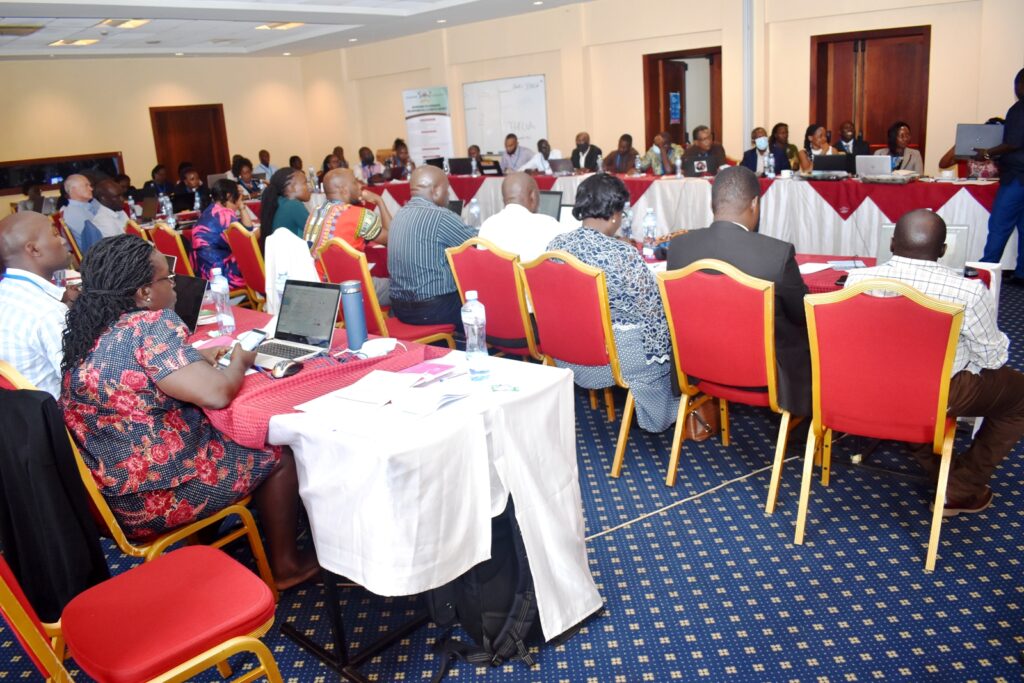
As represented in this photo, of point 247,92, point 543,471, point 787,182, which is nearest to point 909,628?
point 543,471

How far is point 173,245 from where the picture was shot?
6.33m

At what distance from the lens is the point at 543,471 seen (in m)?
2.39

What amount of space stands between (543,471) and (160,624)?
1.06 m

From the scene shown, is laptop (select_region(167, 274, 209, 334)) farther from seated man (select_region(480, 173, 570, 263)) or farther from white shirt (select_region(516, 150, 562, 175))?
white shirt (select_region(516, 150, 562, 175))

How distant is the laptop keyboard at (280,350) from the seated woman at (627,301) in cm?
121

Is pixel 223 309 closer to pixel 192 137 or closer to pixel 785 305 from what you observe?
pixel 785 305

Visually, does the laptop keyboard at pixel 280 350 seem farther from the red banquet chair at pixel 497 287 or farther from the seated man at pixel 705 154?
the seated man at pixel 705 154

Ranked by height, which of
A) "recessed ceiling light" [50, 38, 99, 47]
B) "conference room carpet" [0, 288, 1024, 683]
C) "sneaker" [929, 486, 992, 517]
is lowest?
"conference room carpet" [0, 288, 1024, 683]

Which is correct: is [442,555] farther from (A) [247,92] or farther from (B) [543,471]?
(A) [247,92]

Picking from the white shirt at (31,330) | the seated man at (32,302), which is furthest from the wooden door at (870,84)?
the white shirt at (31,330)

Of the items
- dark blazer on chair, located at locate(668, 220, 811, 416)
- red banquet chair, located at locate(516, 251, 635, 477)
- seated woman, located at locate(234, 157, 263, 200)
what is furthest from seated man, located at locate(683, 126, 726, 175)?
seated woman, located at locate(234, 157, 263, 200)

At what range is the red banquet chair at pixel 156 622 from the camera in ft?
5.76

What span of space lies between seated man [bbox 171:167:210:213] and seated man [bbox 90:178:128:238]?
1859 mm
